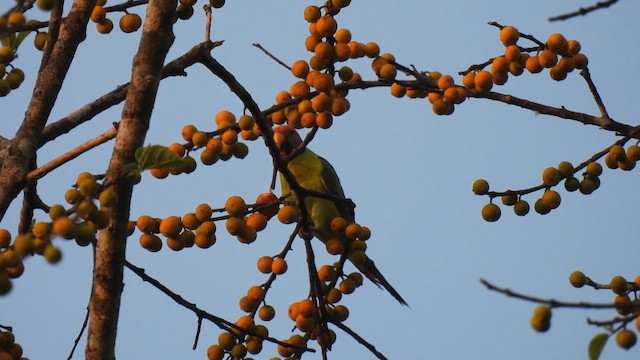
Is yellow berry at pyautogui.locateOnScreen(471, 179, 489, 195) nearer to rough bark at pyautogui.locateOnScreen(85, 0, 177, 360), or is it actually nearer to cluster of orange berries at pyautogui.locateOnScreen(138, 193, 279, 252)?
cluster of orange berries at pyautogui.locateOnScreen(138, 193, 279, 252)

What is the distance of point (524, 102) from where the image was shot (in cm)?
297

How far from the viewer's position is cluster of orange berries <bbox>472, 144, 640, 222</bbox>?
9.72 ft

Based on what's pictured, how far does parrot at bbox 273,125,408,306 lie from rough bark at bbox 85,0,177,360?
1817 millimetres

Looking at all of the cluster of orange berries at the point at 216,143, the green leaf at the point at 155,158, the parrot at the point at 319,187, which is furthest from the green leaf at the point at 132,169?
the parrot at the point at 319,187

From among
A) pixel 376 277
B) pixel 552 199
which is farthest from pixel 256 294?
pixel 376 277

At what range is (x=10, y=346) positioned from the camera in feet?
8.83

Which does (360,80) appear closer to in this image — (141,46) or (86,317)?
(141,46)

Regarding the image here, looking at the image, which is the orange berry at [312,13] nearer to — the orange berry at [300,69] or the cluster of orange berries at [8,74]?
the orange berry at [300,69]

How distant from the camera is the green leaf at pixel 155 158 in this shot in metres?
2.36

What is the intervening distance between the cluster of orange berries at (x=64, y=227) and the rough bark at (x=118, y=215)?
16 cm

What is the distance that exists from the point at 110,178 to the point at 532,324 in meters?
1.21

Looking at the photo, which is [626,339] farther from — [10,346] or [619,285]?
[10,346]

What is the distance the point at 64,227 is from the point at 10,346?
840 millimetres

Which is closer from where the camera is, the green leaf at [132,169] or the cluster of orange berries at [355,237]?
the green leaf at [132,169]
